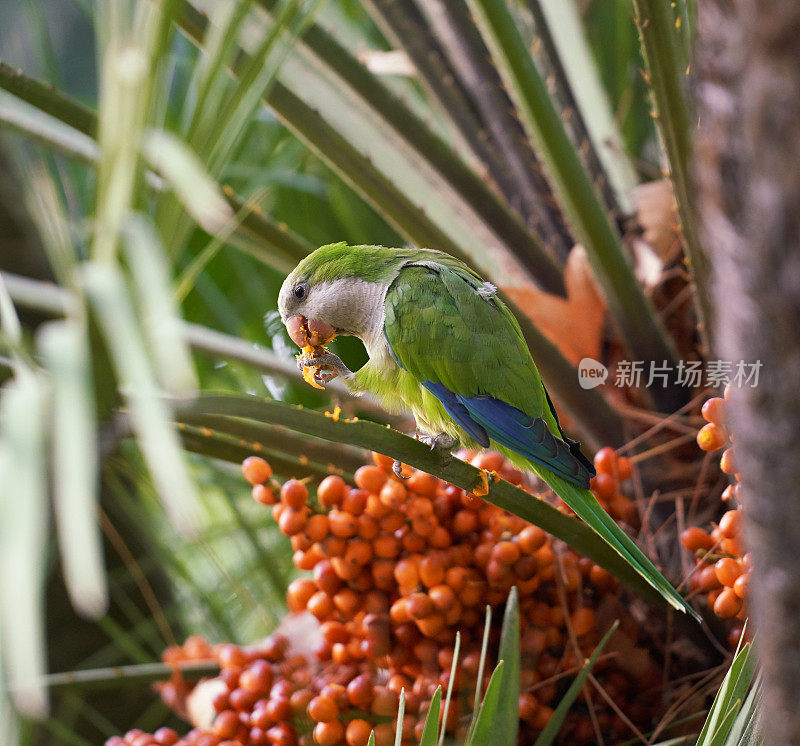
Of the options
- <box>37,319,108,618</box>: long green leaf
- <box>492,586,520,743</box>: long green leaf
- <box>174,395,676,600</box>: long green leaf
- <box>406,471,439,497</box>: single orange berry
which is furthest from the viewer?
<box>406,471,439,497</box>: single orange berry

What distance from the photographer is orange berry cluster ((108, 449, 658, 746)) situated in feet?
3.10

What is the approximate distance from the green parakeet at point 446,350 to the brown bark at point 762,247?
494 mm

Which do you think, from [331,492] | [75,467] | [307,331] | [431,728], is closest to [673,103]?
[307,331]

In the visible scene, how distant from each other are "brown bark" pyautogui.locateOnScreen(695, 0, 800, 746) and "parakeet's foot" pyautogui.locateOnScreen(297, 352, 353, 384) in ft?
2.01

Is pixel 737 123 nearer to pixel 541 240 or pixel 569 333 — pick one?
pixel 569 333

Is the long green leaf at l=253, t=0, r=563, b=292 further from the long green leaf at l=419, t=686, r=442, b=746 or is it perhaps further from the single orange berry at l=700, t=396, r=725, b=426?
the long green leaf at l=419, t=686, r=442, b=746

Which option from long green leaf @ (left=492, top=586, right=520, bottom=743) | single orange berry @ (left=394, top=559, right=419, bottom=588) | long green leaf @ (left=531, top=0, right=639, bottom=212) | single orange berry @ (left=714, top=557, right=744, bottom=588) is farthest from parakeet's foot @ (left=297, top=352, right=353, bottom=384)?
long green leaf @ (left=531, top=0, right=639, bottom=212)

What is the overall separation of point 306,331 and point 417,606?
33cm

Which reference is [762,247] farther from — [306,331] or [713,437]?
[306,331]

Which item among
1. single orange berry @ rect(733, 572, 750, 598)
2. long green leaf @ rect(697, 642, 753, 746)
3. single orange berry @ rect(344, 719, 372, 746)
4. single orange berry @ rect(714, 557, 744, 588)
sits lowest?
long green leaf @ rect(697, 642, 753, 746)

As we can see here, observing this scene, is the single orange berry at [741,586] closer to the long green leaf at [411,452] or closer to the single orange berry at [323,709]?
the long green leaf at [411,452]

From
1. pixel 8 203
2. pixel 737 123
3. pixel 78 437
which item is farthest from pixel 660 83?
pixel 8 203

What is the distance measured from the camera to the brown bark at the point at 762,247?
12.3 inches

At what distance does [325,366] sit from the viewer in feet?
3.09
